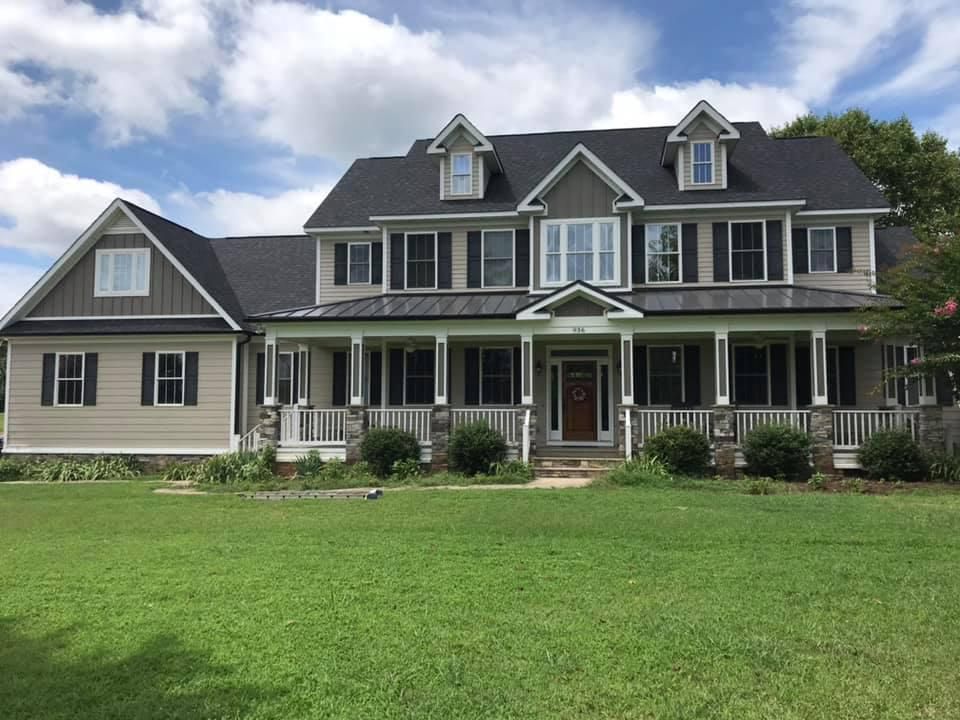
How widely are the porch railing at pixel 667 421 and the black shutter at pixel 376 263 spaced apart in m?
8.13

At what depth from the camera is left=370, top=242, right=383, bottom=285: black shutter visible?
18.9 m

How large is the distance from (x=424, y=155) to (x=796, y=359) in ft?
40.2

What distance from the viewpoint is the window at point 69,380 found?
18.3 m

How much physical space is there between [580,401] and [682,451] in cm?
397

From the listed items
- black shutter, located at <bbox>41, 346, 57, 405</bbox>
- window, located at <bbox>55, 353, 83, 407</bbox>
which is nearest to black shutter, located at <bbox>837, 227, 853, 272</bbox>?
window, located at <bbox>55, 353, 83, 407</bbox>

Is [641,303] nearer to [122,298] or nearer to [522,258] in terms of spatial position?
[522,258]

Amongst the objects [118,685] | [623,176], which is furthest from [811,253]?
[118,685]

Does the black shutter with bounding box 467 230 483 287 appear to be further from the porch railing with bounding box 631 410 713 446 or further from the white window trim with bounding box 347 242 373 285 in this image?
the porch railing with bounding box 631 410 713 446

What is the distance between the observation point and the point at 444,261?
18.4m

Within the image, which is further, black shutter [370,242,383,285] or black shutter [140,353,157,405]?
black shutter [370,242,383,285]

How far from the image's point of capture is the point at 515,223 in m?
18.0

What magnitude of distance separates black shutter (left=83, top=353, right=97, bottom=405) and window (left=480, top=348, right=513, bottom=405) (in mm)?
10419

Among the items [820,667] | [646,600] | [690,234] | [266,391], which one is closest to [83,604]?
[646,600]

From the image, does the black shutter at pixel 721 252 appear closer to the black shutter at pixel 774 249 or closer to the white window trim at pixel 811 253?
the black shutter at pixel 774 249
